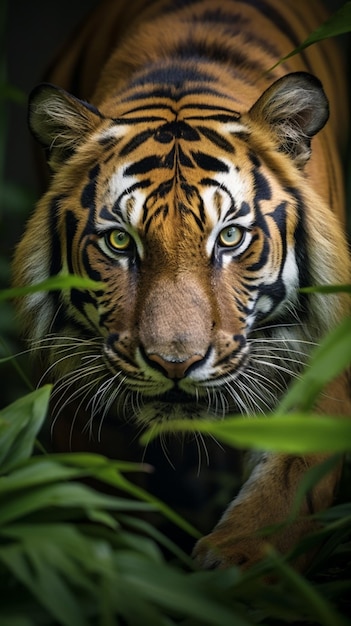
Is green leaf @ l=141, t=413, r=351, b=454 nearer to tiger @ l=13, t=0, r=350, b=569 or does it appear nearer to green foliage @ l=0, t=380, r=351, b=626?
green foliage @ l=0, t=380, r=351, b=626

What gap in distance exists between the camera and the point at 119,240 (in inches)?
67.7

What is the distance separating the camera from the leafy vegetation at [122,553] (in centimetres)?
104

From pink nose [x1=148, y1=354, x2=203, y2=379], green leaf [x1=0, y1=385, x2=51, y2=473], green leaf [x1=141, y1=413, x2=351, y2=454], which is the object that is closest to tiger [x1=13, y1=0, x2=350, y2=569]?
pink nose [x1=148, y1=354, x2=203, y2=379]

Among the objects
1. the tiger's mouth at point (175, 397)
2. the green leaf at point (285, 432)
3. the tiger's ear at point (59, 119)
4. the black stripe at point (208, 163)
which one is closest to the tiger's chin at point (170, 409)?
the tiger's mouth at point (175, 397)

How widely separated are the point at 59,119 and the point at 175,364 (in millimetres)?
537

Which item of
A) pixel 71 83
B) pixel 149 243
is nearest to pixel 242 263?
pixel 149 243

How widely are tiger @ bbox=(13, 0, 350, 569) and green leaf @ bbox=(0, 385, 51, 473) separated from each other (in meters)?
0.25

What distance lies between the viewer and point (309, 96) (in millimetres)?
1744

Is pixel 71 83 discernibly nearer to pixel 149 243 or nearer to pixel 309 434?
pixel 149 243

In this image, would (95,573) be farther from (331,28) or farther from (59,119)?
(59,119)

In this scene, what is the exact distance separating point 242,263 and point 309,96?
32cm

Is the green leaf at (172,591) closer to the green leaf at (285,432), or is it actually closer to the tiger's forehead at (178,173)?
the green leaf at (285,432)

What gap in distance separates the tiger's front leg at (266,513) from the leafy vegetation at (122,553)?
267 millimetres

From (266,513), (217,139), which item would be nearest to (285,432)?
(266,513)
